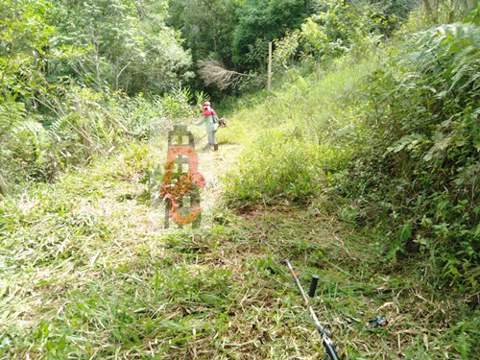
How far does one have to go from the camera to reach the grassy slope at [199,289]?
1331 mm

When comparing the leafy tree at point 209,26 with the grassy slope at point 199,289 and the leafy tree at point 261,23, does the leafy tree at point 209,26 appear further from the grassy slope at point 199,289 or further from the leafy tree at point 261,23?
the grassy slope at point 199,289

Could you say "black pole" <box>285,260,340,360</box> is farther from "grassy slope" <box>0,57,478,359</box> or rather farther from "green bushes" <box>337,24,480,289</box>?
"green bushes" <box>337,24,480,289</box>

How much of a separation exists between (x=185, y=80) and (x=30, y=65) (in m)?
7.74

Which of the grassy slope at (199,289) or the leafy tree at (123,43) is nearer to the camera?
the grassy slope at (199,289)

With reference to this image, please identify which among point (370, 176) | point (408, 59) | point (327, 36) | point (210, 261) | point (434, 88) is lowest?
point (210, 261)

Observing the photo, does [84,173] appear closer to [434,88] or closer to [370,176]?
[370,176]

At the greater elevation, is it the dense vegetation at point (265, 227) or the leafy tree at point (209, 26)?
the leafy tree at point (209, 26)

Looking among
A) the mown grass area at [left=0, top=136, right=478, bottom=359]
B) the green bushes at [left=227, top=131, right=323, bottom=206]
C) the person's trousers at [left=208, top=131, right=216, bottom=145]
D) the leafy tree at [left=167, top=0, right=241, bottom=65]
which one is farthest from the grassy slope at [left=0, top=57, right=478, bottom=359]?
the leafy tree at [left=167, top=0, right=241, bottom=65]

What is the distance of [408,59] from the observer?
209 cm

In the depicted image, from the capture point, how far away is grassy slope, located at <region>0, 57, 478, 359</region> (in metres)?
1.33

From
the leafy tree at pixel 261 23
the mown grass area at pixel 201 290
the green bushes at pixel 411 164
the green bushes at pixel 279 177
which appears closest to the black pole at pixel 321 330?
the mown grass area at pixel 201 290

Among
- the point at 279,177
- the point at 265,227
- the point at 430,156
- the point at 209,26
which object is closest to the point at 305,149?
the point at 279,177

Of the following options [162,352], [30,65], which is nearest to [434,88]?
[162,352]

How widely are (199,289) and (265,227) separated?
2.59ft
